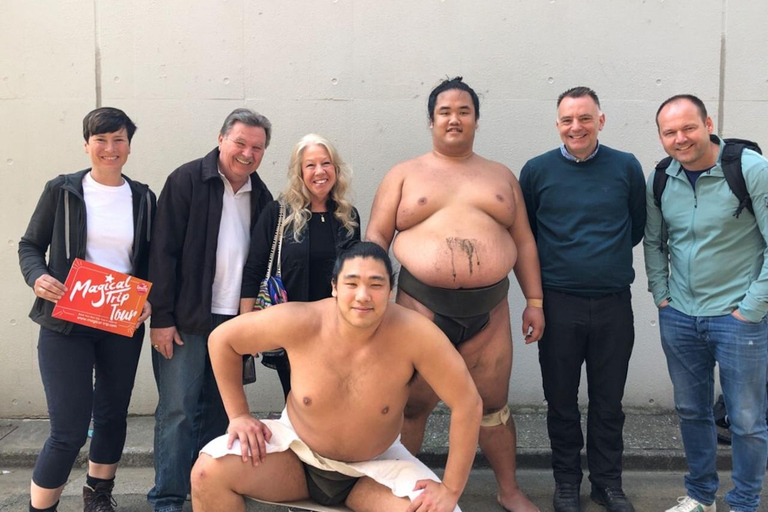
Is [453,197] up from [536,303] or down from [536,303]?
up

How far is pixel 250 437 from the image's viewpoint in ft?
8.18

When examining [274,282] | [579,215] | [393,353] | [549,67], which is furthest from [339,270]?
[549,67]

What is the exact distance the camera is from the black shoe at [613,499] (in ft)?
10.3

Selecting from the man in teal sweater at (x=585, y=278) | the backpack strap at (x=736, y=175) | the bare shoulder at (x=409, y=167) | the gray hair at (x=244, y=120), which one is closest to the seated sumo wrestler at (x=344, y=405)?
the bare shoulder at (x=409, y=167)

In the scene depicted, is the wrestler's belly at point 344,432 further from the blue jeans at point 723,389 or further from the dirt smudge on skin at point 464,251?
the blue jeans at point 723,389

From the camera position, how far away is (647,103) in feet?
13.7

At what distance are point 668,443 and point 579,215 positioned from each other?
5.92 ft

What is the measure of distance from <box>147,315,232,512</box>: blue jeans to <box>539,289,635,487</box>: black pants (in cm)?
164

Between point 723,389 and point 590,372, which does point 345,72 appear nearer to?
point 590,372

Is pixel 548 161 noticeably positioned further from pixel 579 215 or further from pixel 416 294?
pixel 416 294

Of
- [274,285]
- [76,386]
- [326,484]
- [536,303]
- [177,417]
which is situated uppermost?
[274,285]

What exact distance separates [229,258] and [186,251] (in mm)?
201

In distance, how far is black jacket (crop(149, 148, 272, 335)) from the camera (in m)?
2.93

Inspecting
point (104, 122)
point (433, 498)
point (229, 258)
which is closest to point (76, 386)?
point (229, 258)
